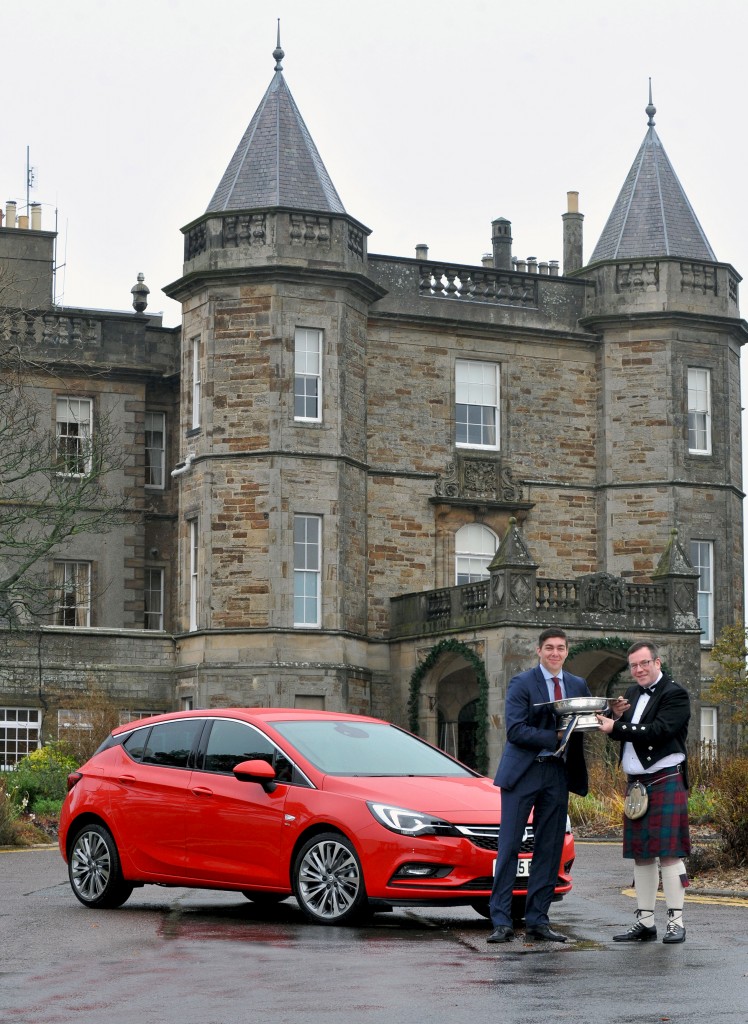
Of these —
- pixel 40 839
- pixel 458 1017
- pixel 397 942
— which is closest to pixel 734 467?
pixel 40 839

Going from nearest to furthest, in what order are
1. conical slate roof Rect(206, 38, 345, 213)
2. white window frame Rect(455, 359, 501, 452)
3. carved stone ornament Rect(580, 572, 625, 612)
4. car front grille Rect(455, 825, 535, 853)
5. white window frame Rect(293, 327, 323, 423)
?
car front grille Rect(455, 825, 535, 853), carved stone ornament Rect(580, 572, 625, 612), white window frame Rect(293, 327, 323, 423), conical slate roof Rect(206, 38, 345, 213), white window frame Rect(455, 359, 501, 452)

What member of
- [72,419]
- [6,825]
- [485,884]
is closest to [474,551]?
[72,419]

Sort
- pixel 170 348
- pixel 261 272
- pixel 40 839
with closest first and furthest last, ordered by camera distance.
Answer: pixel 40 839
pixel 261 272
pixel 170 348

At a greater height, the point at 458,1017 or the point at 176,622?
the point at 176,622

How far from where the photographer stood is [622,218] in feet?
128

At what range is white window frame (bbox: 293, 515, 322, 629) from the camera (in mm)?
34250

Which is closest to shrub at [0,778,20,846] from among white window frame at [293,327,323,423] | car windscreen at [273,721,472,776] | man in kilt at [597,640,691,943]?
car windscreen at [273,721,472,776]

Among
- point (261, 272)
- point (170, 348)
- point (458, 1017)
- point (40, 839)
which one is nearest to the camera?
point (458, 1017)

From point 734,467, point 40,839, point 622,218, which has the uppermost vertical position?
point 622,218

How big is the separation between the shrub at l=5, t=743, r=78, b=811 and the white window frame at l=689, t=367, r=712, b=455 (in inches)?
569

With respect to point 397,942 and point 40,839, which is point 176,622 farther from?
point 397,942

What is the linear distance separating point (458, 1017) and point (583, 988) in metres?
1.03

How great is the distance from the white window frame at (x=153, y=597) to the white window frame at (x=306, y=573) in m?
6.48

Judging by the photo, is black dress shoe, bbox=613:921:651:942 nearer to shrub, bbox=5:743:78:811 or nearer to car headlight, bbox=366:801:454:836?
car headlight, bbox=366:801:454:836
